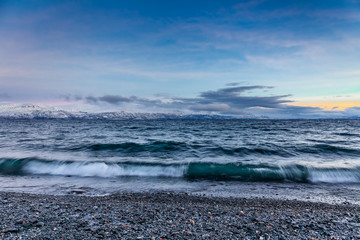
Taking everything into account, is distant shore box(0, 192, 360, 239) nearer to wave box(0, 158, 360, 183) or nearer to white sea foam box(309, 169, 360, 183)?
wave box(0, 158, 360, 183)

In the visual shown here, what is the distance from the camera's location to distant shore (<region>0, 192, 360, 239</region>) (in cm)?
429

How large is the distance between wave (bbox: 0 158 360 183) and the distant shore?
3897 mm

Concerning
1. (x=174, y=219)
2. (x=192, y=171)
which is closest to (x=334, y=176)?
(x=192, y=171)

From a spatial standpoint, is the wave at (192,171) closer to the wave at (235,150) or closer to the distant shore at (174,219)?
the distant shore at (174,219)

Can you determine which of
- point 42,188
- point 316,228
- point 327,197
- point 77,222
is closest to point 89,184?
point 42,188

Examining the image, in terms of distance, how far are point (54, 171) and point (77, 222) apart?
8.43 meters

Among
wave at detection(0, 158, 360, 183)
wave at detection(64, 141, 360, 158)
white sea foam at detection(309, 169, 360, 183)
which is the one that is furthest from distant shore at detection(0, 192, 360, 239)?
wave at detection(64, 141, 360, 158)

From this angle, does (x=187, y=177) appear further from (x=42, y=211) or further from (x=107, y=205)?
(x=42, y=211)

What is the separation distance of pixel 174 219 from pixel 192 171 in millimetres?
6588

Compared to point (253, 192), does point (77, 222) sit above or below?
above

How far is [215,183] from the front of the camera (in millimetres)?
9453

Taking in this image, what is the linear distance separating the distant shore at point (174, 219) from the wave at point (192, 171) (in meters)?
3.90

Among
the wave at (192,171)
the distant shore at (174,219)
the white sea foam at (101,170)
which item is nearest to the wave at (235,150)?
the wave at (192,171)

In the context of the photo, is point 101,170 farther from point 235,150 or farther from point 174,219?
point 235,150
